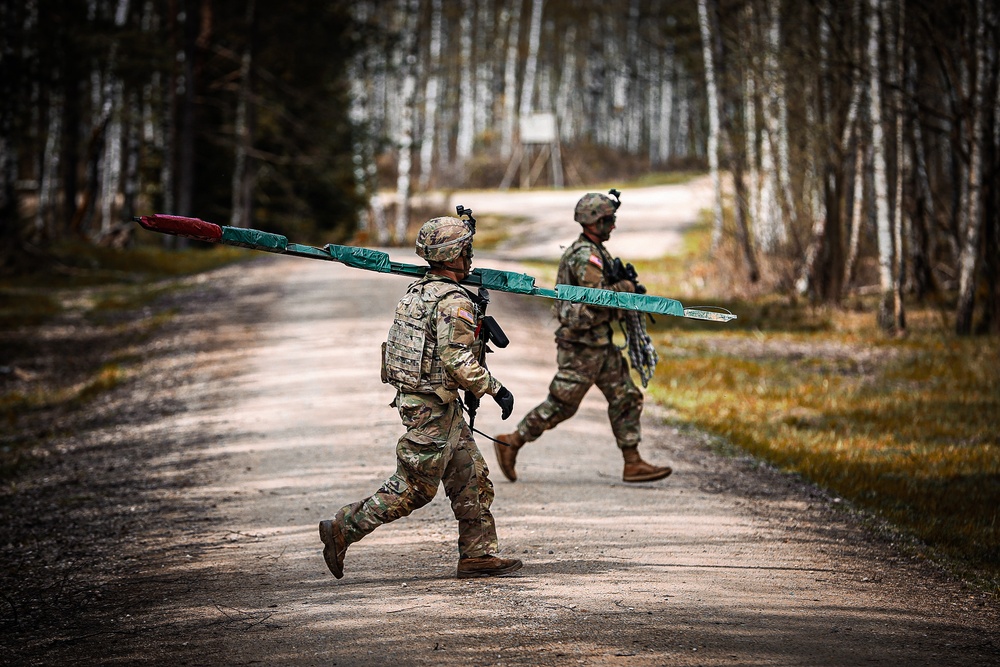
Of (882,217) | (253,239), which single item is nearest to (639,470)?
(253,239)

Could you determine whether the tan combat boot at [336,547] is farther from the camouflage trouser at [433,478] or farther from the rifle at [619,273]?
the rifle at [619,273]

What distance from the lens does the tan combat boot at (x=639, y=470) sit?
24.2 feet

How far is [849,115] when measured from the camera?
1577 centimetres

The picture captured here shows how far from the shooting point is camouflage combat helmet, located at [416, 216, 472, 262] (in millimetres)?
5051

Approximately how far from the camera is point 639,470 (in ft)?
24.2

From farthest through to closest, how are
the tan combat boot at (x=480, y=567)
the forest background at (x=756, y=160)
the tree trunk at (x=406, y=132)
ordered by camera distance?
the tree trunk at (x=406, y=132) < the forest background at (x=756, y=160) < the tan combat boot at (x=480, y=567)

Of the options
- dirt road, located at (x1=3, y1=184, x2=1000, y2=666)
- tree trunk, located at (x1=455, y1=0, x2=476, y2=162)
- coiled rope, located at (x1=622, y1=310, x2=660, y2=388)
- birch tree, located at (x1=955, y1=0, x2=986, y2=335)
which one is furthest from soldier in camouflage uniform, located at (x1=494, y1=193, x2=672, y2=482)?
tree trunk, located at (x1=455, y1=0, x2=476, y2=162)

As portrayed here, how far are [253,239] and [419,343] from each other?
947 mm

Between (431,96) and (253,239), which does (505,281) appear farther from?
(431,96)

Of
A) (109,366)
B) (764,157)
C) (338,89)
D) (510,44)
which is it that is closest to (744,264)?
(764,157)

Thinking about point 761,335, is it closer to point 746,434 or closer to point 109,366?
point 746,434

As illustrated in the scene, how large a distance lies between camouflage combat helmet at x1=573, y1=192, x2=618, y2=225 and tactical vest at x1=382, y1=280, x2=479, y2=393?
6.84 feet

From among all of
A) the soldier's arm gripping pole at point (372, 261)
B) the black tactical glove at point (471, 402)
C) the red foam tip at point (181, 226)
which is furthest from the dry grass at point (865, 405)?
the red foam tip at point (181, 226)

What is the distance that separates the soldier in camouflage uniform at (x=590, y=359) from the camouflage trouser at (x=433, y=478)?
1.59 metres
